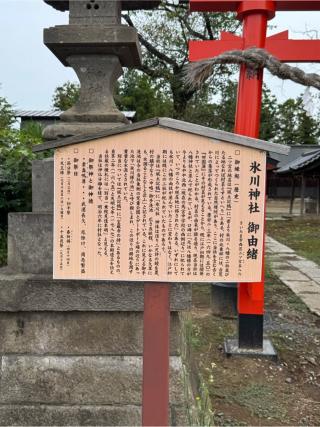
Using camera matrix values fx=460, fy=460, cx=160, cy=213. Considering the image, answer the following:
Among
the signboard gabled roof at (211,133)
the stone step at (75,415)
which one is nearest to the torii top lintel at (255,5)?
the signboard gabled roof at (211,133)

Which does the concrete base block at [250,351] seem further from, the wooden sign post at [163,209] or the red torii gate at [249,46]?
the wooden sign post at [163,209]

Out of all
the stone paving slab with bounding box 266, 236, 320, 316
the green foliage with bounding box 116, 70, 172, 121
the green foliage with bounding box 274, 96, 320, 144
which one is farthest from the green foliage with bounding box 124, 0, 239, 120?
the green foliage with bounding box 274, 96, 320, 144

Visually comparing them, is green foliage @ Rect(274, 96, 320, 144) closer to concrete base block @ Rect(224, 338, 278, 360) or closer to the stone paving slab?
the stone paving slab

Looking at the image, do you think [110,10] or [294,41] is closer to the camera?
[110,10]

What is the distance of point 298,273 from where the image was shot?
8188 mm

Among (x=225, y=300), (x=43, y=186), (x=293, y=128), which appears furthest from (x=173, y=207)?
(x=293, y=128)

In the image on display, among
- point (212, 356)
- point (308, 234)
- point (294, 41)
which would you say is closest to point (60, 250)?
point (212, 356)

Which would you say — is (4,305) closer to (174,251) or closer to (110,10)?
(174,251)

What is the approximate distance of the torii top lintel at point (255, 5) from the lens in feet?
13.3

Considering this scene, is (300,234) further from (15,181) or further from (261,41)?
(15,181)

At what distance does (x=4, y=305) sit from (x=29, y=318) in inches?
6.6

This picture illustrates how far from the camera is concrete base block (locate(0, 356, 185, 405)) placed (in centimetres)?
265

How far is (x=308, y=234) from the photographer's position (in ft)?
49.1

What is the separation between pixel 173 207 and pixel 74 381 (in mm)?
1341
